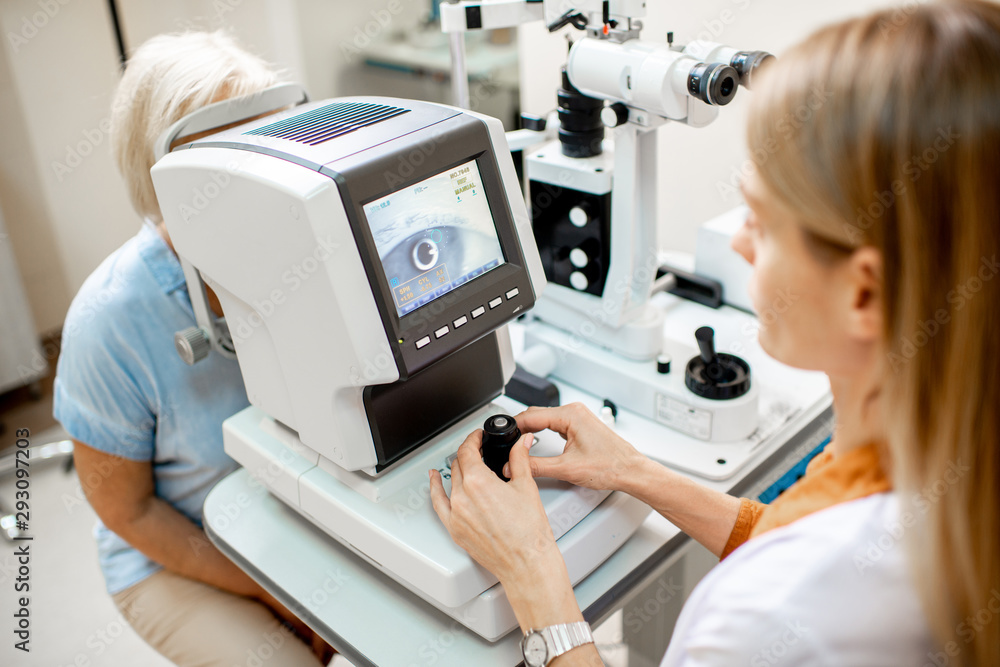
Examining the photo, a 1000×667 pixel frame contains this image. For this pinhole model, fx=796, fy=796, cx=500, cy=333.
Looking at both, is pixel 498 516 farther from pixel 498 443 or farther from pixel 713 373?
pixel 713 373

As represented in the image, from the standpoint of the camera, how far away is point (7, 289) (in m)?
2.57

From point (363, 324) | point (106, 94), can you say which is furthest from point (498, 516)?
point (106, 94)

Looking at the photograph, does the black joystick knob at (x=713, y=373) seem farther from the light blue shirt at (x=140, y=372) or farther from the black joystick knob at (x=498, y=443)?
the light blue shirt at (x=140, y=372)

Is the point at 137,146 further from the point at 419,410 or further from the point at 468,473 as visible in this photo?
the point at 468,473

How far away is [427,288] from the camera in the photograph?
863 millimetres

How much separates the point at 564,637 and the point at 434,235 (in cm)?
44

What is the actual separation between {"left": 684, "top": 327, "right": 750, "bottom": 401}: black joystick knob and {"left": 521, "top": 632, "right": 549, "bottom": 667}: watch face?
0.52m

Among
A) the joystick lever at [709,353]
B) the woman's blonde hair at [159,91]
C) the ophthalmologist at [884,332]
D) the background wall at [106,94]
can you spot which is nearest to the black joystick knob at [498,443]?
the ophthalmologist at [884,332]

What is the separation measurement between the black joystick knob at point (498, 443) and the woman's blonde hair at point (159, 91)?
64cm

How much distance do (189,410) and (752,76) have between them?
3.14ft

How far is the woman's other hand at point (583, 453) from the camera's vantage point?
0.93 meters

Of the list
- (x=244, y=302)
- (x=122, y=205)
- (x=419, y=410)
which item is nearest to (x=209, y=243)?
(x=244, y=302)

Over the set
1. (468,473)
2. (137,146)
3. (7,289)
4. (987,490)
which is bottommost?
(7,289)

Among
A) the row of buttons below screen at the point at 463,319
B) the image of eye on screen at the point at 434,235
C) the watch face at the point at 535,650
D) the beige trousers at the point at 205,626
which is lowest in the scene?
the beige trousers at the point at 205,626
